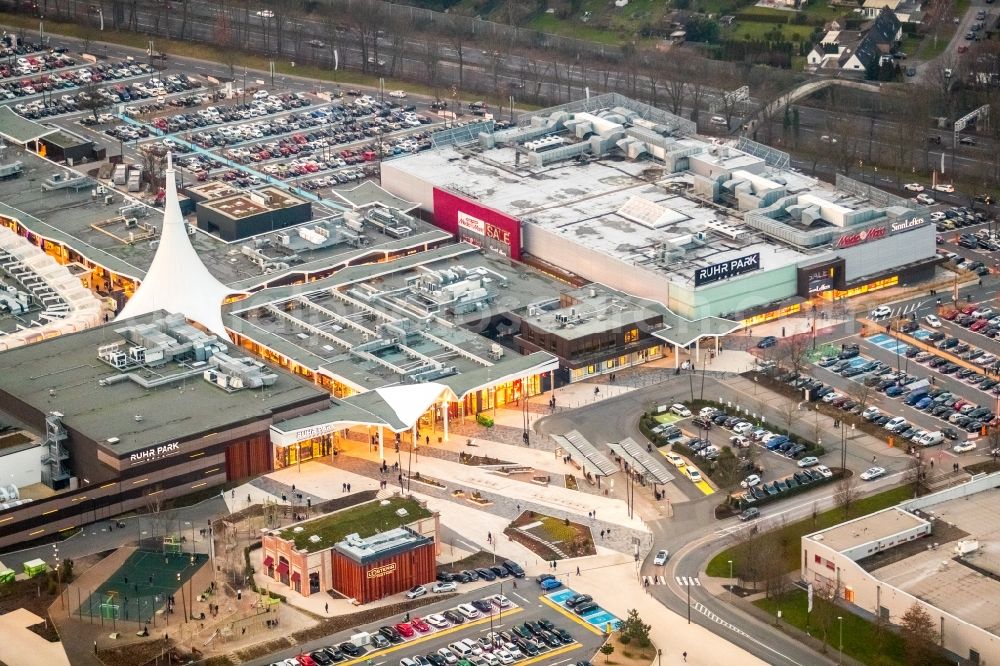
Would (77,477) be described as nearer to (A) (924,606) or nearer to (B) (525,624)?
(B) (525,624)

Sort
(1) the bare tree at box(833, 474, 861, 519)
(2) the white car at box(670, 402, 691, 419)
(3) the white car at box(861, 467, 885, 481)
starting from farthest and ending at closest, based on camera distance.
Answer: (2) the white car at box(670, 402, 691, 419)
(3) the white car at box(861, 467, 885, 481)
(1) the bare tree at box(833, 474, 861, 519)

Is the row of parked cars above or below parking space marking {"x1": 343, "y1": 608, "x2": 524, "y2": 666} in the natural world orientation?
above

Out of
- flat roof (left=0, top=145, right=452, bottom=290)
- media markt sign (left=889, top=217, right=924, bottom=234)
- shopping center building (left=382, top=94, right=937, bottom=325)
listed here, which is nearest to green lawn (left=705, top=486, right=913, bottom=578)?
shopping center building (left=382, top=94, right=937, bottom=325)

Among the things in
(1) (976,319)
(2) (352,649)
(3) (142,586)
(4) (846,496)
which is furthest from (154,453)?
(1) (976,319)

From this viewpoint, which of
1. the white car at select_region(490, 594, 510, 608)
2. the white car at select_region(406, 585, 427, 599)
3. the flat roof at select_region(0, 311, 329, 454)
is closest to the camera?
the white car at select_region(490, 594, 510, 608)

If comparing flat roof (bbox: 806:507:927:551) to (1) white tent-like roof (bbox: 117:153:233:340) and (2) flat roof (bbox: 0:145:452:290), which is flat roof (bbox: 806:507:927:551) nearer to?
(1) white tent-like roof (bbox: 117:153:233:340)

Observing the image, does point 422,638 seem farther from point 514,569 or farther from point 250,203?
point 250,203

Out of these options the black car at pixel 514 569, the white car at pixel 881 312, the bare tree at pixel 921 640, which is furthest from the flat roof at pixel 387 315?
the bare tree at pixel 921 640

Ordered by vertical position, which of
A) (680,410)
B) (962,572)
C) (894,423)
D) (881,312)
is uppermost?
(881,312)

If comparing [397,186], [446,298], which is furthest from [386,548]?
[397,186]
